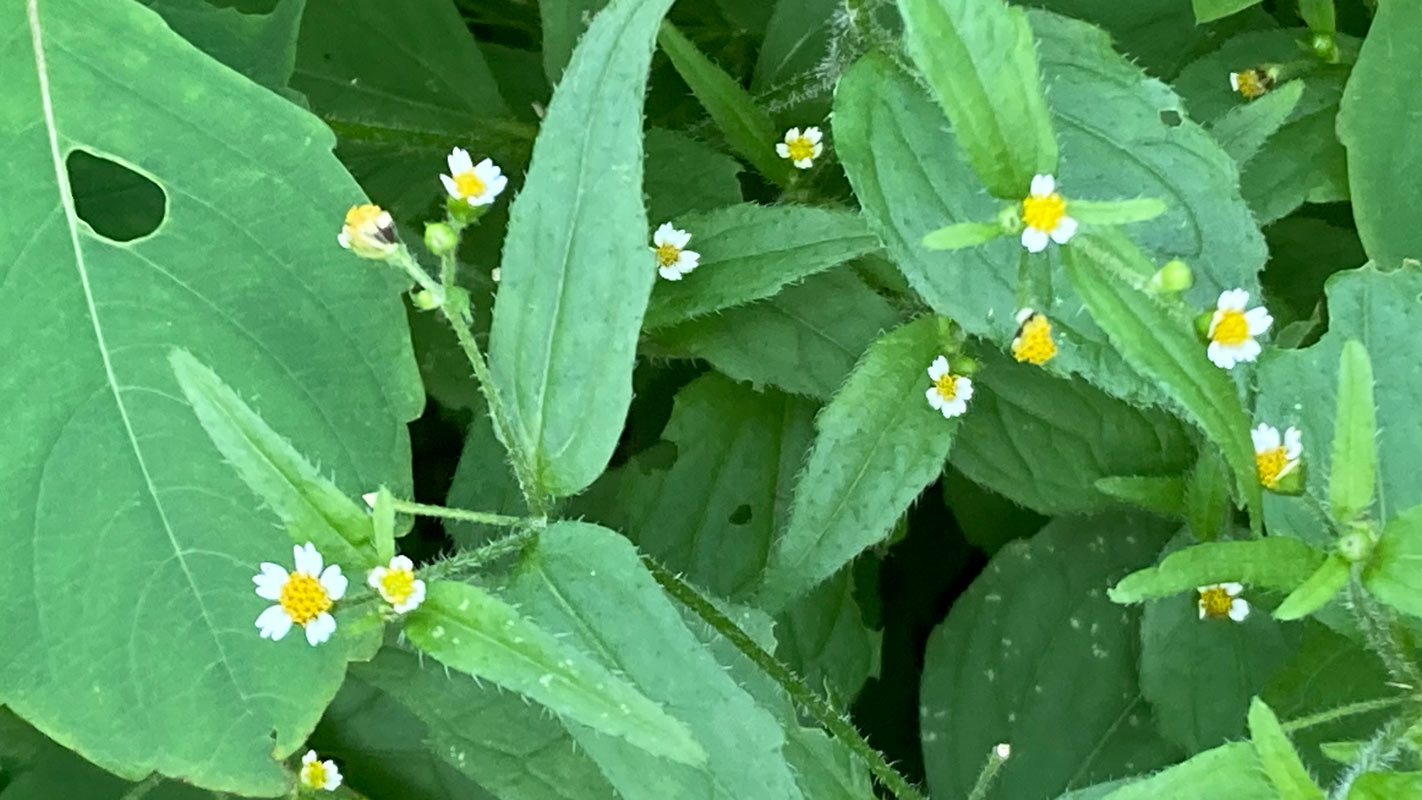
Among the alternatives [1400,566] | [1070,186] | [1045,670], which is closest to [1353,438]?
[1400,566]

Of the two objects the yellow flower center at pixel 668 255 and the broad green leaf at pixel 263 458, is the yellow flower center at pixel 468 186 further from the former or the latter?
the broad green leaf at pixel 263 458

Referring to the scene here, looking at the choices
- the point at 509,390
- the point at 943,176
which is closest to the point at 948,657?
the point at 943,176

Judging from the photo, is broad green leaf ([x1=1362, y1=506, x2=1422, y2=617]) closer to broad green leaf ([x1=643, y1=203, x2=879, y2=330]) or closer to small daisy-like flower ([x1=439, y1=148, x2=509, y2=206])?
broad green leaf ([x1=643, y1=203, x2=879, y2=330])

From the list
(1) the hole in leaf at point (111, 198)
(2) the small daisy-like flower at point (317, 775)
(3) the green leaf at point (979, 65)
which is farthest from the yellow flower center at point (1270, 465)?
(1) the hole in leaf at point (111, 198)

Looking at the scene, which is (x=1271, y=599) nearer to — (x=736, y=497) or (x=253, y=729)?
(x=736, y=497)

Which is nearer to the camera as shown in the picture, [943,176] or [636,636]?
[636,636]
